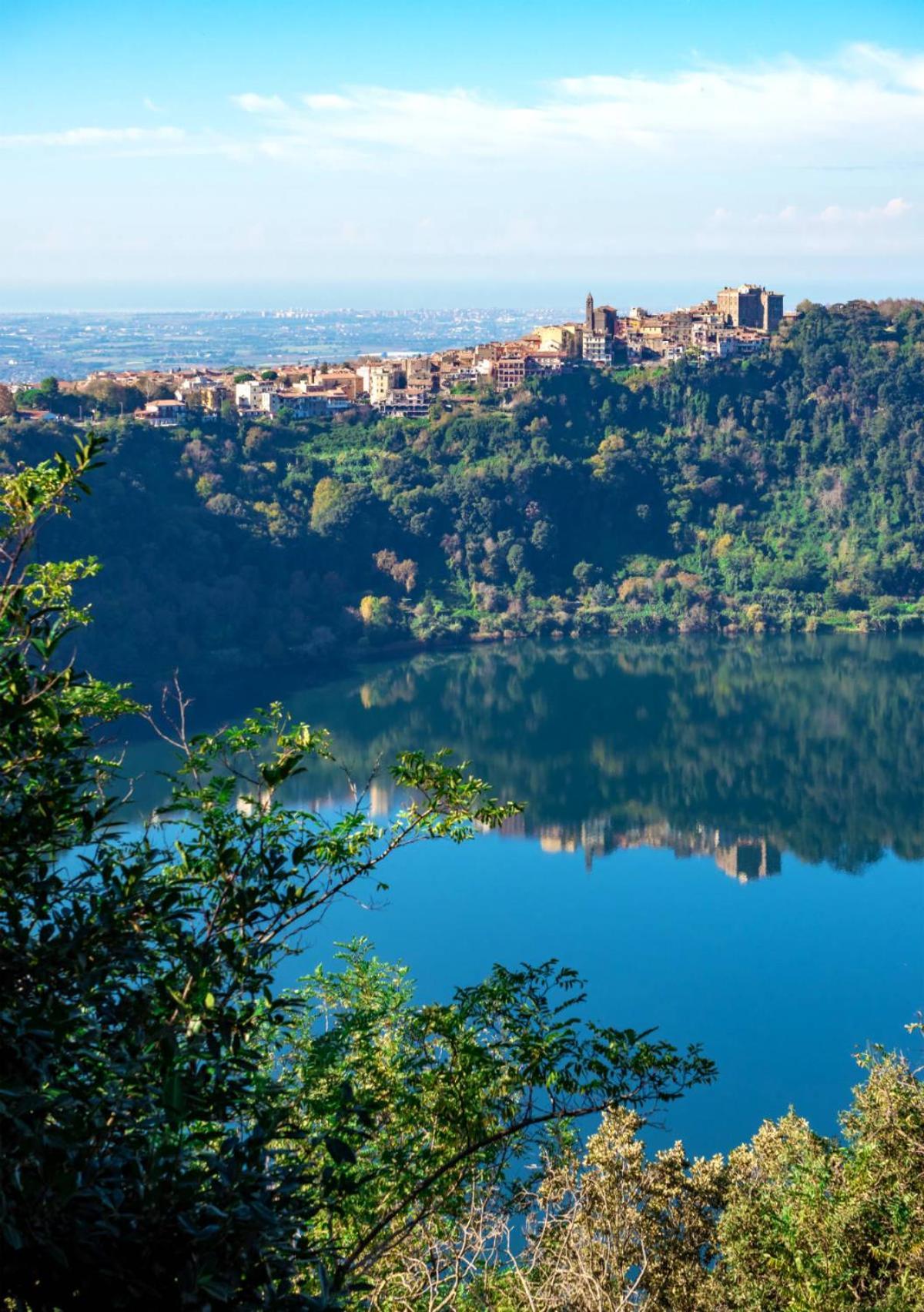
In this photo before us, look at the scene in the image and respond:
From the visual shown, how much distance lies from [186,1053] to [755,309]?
54.8 m

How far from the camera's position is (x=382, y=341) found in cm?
12662

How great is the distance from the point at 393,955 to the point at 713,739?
13013 millimetres

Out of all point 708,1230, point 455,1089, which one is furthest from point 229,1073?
point 708,1230

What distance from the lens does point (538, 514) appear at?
47094mm

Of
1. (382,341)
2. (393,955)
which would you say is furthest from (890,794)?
(382,341)

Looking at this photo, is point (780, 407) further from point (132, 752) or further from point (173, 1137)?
point (173, 1137)

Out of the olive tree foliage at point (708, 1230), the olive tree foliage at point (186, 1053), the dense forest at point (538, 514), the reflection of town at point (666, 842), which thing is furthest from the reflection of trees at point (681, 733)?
the olive tree foliage at point (186, 1053)

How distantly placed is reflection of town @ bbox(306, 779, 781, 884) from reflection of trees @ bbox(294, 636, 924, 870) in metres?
A: 0.07

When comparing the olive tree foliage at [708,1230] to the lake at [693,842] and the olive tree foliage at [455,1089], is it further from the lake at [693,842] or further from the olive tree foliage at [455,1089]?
the lake at [693,842]

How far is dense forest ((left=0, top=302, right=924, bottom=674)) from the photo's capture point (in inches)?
1601

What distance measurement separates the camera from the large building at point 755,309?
55844 millimetres

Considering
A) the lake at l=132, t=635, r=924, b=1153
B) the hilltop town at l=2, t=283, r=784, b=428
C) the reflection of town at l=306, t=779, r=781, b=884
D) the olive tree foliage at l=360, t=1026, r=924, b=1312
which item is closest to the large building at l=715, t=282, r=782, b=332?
the hilltop town at l=2, t=283, r=784, b=428

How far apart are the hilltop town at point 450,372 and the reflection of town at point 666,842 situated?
22.2 metres

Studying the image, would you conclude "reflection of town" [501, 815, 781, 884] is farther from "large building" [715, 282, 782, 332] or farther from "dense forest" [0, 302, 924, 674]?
"large building" [715, 282, 782, 332]
